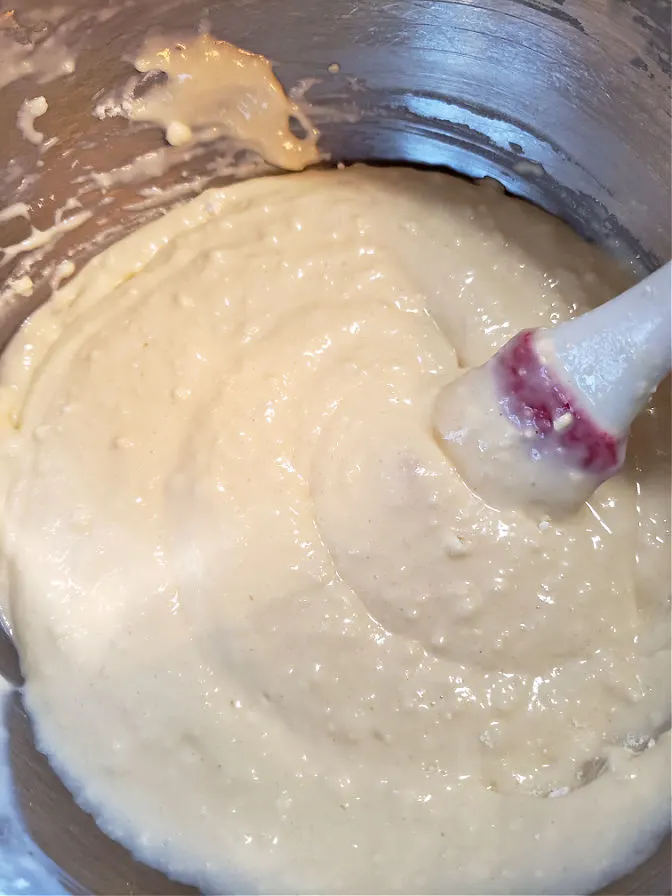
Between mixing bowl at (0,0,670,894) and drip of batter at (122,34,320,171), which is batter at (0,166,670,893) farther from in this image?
drip of batter at (122,34,320,171)

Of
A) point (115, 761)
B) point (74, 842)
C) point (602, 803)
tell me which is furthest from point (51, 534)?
point (602, 803)

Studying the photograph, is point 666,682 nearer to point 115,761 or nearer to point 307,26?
point 115,761

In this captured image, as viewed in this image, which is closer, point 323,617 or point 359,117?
point 323,617

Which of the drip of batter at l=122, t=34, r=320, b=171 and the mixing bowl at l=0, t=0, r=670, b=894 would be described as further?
the drip of batter at l=122, t=34, r=320, b=171

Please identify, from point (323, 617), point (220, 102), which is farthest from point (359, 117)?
point (323, 617)

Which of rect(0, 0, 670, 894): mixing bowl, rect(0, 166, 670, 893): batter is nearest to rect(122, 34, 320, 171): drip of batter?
rect(0, 0, 670, 894): mixing bowl

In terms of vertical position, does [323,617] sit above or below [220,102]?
below

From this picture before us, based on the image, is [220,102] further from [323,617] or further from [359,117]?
[323,617]

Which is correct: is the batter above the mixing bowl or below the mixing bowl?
below
